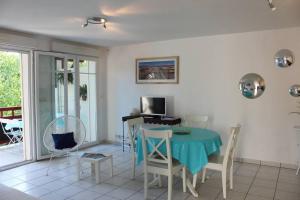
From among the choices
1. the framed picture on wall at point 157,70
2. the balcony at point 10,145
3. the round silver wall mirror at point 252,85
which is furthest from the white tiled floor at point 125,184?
the framed picture on wall at point 157,70

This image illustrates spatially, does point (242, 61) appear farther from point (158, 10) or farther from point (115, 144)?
point (115, 144)

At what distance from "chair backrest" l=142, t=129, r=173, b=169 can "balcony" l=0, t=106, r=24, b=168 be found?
9.02ft

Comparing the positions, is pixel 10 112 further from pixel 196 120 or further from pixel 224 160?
pixel 224 160

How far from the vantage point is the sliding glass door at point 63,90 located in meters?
4.66

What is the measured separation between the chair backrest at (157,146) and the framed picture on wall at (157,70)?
85.2 inches

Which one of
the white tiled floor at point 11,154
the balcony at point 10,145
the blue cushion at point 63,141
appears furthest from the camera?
the balcony at point 10,145

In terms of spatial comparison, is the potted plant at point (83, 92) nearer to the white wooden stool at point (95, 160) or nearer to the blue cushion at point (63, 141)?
the blue cushion at point (63, 141)

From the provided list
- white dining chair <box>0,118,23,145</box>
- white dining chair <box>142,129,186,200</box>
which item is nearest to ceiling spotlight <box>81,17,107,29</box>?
white dining chair <box>142,129,186,200</box>

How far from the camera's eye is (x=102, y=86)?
603cm

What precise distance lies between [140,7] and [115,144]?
12.2 ft

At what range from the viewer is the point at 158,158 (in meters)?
3.16

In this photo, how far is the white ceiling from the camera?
9.27 feet

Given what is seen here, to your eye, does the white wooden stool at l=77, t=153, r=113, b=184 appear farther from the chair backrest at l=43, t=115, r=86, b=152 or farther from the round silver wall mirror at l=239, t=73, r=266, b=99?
the round silver wall mirror at l=239, t=73, r=266, b=99

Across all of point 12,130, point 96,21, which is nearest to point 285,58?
point 96,21
